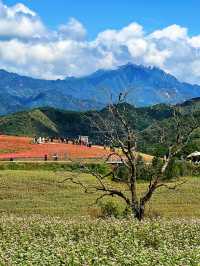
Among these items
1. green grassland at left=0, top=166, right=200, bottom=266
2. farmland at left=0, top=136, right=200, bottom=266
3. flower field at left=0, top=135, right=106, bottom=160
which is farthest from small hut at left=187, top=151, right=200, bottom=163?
green grassland at left=0, top=166, right=200, bottom=266

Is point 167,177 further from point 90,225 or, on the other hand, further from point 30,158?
point 90,225

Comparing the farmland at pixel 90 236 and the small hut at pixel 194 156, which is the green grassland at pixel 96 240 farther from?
the small hut at pixel 194 156

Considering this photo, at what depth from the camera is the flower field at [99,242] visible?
1770 cm

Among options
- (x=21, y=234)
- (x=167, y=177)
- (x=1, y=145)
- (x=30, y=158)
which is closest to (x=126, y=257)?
(x=21, y=234)

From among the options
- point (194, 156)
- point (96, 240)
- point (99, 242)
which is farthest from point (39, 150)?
point (99, 242)

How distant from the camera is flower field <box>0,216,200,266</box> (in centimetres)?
1770

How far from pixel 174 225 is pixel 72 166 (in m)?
54.9

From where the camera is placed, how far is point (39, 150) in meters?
101

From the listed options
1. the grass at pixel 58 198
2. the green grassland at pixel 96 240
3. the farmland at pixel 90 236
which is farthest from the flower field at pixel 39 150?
the green grassland at pixel 96 240

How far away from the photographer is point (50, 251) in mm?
19938

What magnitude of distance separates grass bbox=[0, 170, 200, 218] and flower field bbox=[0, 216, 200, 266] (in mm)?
18251

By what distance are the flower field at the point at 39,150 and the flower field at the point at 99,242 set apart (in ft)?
212

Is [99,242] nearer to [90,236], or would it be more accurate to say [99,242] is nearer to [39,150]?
[90,236]

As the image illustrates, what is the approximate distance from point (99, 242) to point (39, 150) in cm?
7871
